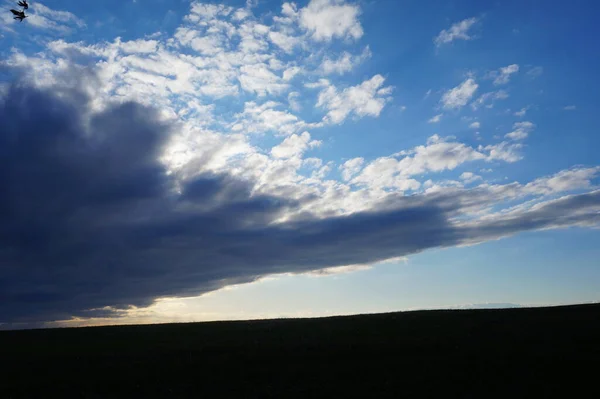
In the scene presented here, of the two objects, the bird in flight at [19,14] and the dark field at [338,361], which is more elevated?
the bird in flight at [19,14]

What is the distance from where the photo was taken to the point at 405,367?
101 feet

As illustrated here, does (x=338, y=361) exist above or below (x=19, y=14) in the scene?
below

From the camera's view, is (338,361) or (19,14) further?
(338,361)

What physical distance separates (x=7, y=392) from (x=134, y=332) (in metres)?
22.5

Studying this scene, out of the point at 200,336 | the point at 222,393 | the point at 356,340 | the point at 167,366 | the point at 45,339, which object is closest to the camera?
Answer: the point at 222,393

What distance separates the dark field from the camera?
27641 mm

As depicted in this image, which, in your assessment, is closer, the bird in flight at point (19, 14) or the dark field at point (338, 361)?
the bird in flight at point (19, 14)

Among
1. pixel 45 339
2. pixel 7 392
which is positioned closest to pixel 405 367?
pixel 7 392

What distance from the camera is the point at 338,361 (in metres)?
33.1

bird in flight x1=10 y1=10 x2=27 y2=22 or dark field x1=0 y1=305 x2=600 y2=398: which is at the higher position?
bird in flight x1=10 y1=10 x2=27 y2=22

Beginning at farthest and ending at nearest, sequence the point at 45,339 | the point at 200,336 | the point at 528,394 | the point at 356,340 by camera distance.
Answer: the point at 45,339
the point at 200,336
the point at 356,340
the point at 528,394

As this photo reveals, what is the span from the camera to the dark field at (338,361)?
1088 inches

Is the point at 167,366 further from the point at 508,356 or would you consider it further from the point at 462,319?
the point at 462,319

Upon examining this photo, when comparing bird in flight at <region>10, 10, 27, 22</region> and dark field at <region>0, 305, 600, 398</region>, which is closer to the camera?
bird in flight at <region>10, 10, 27, 22</region>
